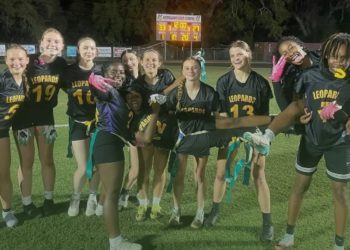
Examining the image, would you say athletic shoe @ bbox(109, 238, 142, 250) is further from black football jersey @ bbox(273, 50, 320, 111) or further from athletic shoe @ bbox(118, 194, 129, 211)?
black football jersey @ bbox(273, 50, 320, 111)

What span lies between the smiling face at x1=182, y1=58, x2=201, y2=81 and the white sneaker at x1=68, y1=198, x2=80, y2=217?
5.83 ft

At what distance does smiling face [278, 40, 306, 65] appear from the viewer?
425cm

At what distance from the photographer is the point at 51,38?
16.5ft

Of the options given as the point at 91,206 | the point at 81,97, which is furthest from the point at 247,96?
the point at 91,206

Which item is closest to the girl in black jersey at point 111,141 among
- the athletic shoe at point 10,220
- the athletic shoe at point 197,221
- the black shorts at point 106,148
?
the black shorts at point 106,148

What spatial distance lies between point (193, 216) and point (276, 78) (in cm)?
182

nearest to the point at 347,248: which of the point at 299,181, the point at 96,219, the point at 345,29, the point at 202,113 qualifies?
the point at 299,181

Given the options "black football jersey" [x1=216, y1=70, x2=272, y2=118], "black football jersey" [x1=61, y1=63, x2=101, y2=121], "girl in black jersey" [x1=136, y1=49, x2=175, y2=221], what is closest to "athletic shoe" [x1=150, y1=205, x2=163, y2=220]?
"girl in black jersey" [x1=136, y1=49, x2=175, y2=221]

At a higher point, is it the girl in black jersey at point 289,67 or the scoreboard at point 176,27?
the scoreboard at point 176,27

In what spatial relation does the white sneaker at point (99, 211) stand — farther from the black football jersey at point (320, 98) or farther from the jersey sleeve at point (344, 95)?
the jersey sleeve at point (344, 95)

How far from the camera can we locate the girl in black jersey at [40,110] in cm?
498

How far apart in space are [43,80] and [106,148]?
1.37 m

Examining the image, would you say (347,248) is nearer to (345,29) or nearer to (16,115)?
(16,115)

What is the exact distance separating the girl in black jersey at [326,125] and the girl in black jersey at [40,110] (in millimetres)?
2395
